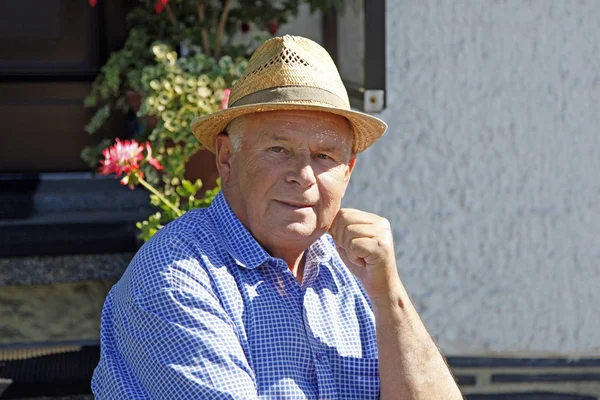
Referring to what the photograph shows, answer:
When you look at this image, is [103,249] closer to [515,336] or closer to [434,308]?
[434,308]

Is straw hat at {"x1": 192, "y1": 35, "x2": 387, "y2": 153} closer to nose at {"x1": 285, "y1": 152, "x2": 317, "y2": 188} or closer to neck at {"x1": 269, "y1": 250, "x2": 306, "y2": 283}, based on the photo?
nose at {"x1": 285, "y1": 152, "x2": 317, "y2": 188}

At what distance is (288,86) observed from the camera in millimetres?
2201

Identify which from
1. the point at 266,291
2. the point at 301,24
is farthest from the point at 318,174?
the point at 301,24

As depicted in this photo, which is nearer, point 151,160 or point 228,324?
point 228,324

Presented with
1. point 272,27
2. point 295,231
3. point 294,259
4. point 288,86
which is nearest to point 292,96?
point 288,86

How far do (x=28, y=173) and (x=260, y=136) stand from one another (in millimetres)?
2202

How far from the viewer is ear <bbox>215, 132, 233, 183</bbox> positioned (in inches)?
91.9

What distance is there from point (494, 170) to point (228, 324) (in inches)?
91.5

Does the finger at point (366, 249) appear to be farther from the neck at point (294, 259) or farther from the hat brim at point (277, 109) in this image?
the hat brim at point (277, 109)

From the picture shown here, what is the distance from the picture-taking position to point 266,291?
2.16 m

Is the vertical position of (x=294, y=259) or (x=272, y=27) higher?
(x=272, y=27)

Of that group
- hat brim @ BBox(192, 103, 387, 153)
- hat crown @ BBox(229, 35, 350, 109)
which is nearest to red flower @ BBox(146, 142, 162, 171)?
hat brim @ BBox(192, 103, 387, 153)

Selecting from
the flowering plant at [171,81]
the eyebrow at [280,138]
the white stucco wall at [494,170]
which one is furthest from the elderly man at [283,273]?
the white stucco wall at [494,170]

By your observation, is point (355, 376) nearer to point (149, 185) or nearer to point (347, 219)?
point (347, 219)
